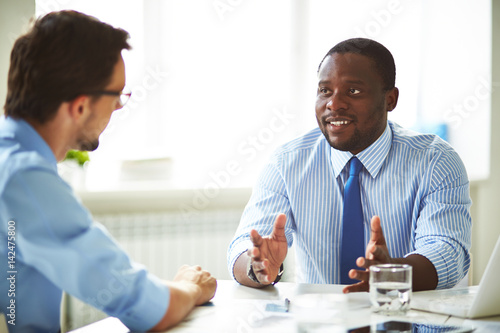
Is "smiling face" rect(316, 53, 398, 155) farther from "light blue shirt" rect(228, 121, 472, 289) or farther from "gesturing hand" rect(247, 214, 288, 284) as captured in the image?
"gesturing hand" rect(247, 214, 288, 284)

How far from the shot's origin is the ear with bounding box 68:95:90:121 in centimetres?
119

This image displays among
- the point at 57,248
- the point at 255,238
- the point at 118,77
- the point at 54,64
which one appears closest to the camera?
the point at 57,248

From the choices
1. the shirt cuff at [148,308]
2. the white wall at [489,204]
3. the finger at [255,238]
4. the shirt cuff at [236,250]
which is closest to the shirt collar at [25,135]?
the shirt cuff at [148,308]

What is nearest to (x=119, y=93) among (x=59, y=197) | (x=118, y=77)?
(x=118, y=77)

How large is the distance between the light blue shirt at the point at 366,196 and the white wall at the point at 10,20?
4.39ft

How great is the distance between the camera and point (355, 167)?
1.88 m

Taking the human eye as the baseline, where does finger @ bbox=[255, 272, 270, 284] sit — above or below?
below

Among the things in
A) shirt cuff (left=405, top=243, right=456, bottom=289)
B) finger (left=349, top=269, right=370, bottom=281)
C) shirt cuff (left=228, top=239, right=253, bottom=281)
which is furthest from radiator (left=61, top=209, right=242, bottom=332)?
finger (left=349, top=269, right=370, bottom=281)

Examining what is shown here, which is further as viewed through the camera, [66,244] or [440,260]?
[440,260]

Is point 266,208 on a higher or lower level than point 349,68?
lower

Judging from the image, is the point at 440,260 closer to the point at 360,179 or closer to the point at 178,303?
the point at 360,179

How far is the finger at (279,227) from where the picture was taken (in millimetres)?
1530

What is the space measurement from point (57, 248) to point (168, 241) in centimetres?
218

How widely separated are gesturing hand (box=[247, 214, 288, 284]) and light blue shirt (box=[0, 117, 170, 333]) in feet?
1.24
